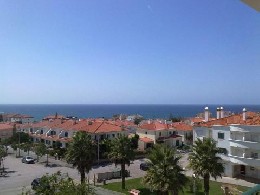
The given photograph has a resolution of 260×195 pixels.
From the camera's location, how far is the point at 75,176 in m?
40.6

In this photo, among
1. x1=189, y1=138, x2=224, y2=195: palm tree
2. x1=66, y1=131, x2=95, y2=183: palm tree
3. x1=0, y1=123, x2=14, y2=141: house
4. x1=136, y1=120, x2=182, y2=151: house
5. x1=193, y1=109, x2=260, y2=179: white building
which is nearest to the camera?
x1=189, y1=138, x2=224, y2=195: palm tree

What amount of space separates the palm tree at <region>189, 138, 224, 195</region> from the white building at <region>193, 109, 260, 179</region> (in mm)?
11369

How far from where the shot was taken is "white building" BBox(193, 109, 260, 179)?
37.8 m

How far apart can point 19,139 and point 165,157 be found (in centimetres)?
4521

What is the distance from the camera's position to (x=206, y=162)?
90.9ft

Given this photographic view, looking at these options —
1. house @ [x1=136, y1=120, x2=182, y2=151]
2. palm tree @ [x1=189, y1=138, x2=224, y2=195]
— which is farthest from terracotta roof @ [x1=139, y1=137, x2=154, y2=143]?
palm tree @ [x1=189, y1=138, x2=224, y2=195]

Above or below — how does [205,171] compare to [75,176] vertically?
above

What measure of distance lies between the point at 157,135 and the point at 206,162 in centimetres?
3742

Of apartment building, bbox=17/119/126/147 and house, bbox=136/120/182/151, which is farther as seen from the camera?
house, bbox=136/120/182/151

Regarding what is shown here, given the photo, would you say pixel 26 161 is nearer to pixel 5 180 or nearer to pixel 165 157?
pixel 5 180

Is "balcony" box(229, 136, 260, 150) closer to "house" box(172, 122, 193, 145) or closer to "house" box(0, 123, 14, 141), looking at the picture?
"house" box(172, 122, 193, 145)

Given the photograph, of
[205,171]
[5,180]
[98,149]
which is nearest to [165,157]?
[205,171]

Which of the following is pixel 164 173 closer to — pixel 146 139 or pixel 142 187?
pixel 142 187

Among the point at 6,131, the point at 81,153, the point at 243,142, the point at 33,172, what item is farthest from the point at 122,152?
the point at 6,131
